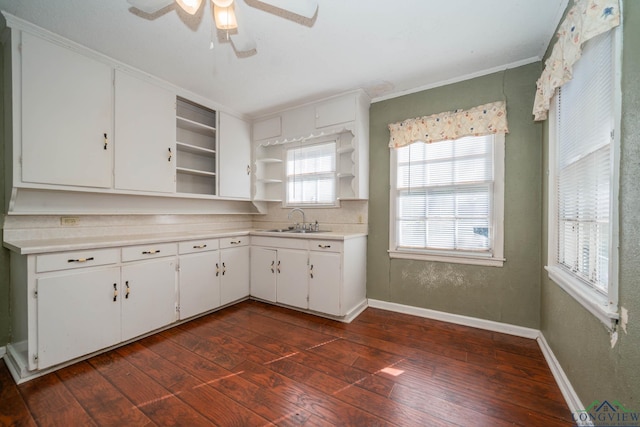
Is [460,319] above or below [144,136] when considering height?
below

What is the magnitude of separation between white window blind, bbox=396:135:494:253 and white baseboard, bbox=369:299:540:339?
70 cm

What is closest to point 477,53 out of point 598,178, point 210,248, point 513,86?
point 513,86

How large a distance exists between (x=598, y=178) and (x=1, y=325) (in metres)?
4.30

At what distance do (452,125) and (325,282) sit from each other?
7.05ft

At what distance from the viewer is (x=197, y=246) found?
2.82 metres

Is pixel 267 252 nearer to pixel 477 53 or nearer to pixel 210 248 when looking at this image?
pixel 210 248

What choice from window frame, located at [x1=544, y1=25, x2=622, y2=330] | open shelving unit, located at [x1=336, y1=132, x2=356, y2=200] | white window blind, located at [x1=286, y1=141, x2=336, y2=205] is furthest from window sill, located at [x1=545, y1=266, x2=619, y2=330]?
white window blind, located at [x1=286, y1=141, x2=336, y2=205]

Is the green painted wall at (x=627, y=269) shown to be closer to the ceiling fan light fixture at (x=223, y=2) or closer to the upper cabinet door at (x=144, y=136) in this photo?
the ceiling fan light fixture at (x=223, y=2)

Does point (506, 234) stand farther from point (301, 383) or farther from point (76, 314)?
point (76, 314)

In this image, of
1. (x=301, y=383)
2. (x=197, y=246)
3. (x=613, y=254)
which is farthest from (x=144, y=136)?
(x=613, y=254)

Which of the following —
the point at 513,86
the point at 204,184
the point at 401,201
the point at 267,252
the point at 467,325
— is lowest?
the point at 467,325

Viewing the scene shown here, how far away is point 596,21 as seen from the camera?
1262 mm

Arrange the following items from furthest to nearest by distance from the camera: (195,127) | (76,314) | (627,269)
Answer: (195,127), (76,314), (627,269)

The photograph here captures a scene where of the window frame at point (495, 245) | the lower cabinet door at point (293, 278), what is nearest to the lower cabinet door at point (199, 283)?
the lower cabinet door at point (293, 278)
